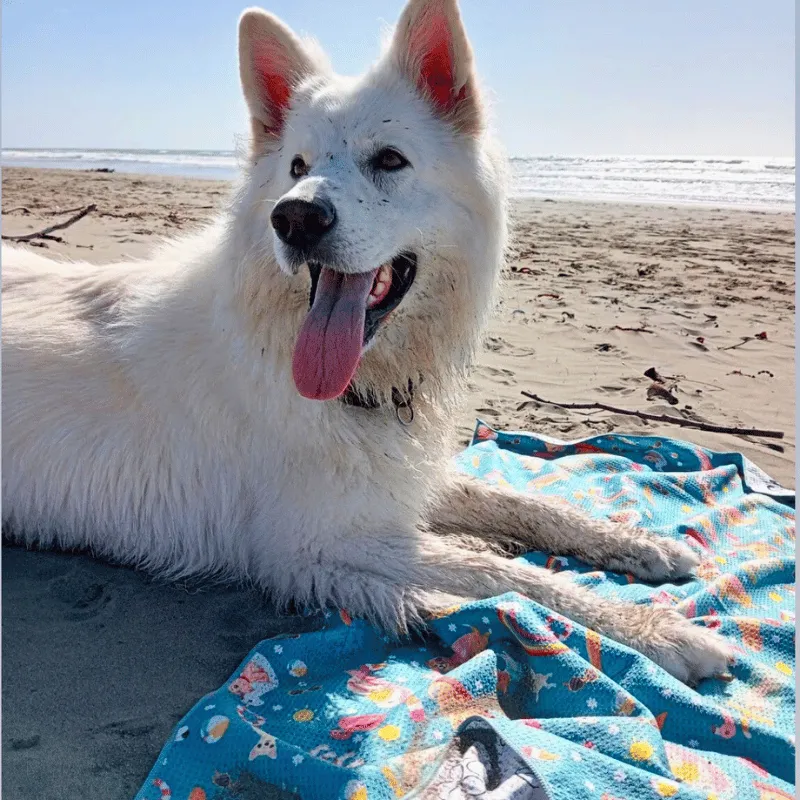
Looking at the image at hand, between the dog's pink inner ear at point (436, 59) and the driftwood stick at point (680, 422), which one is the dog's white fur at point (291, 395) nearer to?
the dog's pink inner ear at point (436, 59)

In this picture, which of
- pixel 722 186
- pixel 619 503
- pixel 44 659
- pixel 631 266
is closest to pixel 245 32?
pixel 44 659

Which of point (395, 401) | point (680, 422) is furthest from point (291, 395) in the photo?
point (680, 422)

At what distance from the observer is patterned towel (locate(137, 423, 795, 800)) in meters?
1.83

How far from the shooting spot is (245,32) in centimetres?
272

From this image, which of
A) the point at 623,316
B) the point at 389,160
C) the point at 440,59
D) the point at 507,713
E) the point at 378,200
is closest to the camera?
the point at 507,713

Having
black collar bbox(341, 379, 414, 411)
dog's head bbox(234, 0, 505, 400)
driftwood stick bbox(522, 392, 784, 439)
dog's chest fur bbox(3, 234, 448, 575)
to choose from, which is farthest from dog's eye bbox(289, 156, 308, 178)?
driftwood stick bbox(522, 392, 784, 439)

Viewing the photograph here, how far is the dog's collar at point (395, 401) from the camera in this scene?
2701 mm

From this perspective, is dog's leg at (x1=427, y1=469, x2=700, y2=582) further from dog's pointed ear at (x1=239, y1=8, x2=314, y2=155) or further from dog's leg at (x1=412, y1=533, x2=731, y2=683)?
dog's pointed ear at (x1=239, y1=8, x2=314, y2=155)

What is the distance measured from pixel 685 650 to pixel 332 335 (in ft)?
5.11

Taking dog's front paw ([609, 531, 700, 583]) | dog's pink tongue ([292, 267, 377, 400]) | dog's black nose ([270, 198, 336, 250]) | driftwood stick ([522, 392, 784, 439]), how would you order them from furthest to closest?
1. driftwood stick ([522, 392, 784, 439])
2. dog's front paw ([609, 531, 700, 583])
3. dog's pink tongue ([292, 267, 377, 400])
4. dog's black nose ([270, 198, 336, 250])

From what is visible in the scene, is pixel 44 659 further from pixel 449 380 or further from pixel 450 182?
pixel 450 182

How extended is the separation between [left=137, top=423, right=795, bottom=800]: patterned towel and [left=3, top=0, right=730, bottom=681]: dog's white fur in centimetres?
15

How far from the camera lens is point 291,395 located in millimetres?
2625

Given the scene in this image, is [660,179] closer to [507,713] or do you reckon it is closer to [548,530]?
[548,530]
